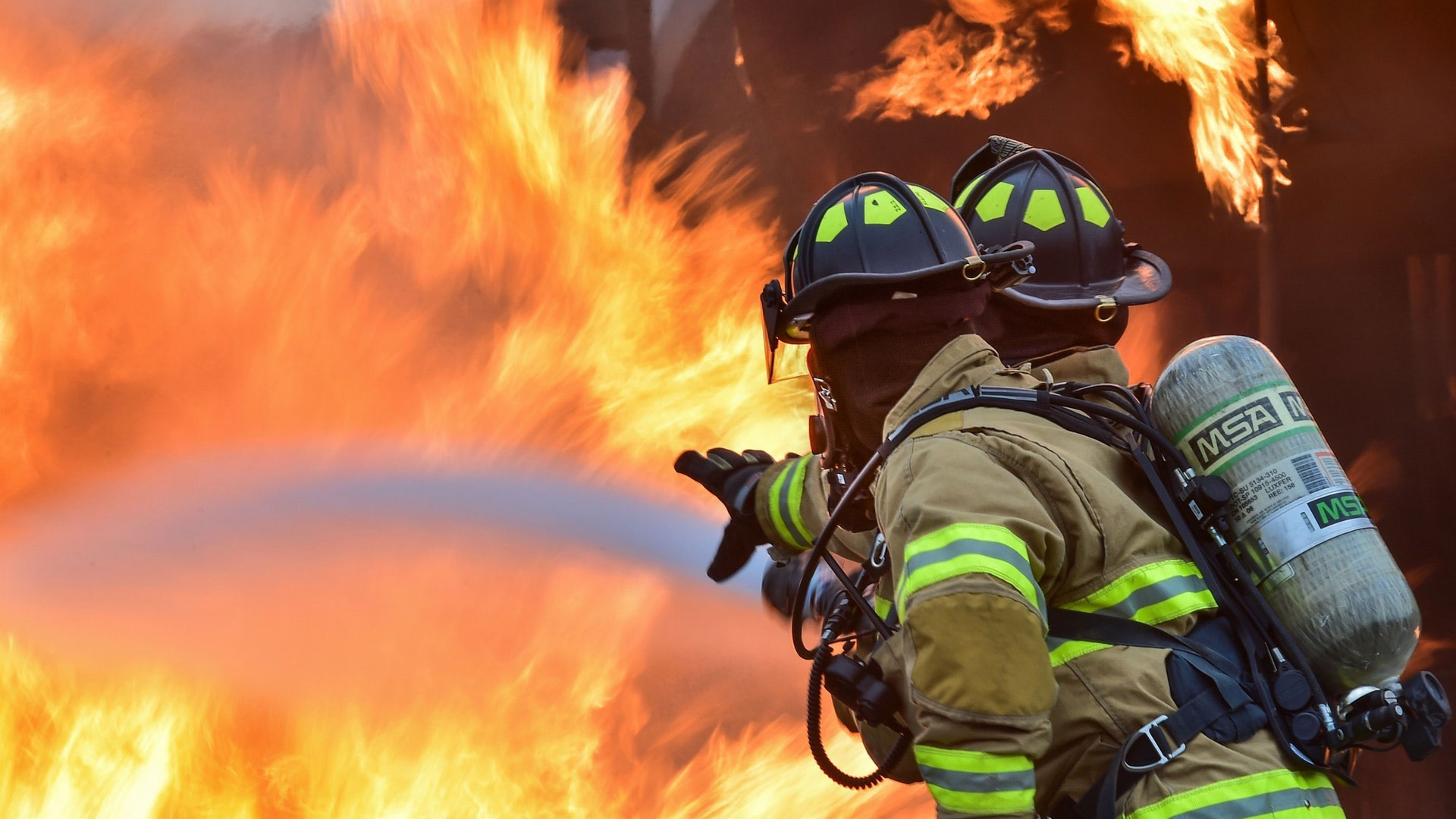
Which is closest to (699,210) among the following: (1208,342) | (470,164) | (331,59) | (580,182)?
(580,182)

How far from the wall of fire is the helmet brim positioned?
1722 millimetres

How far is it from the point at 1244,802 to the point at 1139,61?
12.6ft

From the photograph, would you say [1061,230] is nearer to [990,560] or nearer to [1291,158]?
[990,560]

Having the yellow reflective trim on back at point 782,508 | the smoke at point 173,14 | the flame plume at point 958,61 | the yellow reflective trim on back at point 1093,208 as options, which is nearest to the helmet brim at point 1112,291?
the yellow reflective trim on back at point 1093,208

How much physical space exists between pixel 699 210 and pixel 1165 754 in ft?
10.5

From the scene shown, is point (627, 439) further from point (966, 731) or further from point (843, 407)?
point (966, 731)


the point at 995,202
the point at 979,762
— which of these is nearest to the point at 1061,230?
the point at 995,202

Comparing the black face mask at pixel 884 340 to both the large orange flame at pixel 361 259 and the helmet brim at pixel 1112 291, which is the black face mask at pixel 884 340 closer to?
the helmet brim at pixel 1112 291

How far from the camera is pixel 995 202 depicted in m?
3.52

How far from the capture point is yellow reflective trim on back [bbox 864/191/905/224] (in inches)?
103

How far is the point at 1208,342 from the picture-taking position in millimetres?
2504

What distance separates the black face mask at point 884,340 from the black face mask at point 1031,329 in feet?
2.21

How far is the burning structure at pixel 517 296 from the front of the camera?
4.00 metres

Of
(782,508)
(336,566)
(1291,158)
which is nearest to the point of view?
(782,508)
